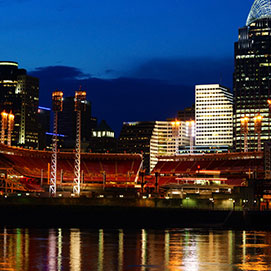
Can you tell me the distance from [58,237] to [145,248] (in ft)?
54.1

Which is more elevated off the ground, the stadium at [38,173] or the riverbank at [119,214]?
the stadium at [38,173]

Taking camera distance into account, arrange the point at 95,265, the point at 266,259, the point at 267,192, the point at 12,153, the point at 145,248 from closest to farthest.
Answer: the point at 95,265 → the point at 266,259 → the point at 145,248 → the point at 267,192 → the point at 12,153

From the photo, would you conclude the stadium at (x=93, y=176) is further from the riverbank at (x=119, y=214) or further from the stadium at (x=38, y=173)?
the riverbank at (x=119, y=214)

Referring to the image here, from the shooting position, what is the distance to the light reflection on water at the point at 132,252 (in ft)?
163

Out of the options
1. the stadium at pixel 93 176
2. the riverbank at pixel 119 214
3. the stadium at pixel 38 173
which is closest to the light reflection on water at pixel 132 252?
the riverbank at pixel 119 214

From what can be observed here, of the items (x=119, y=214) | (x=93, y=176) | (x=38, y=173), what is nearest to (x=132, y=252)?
(x=119, y=214)

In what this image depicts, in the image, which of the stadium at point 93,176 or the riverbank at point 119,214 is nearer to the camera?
the riverbank at point 119,214

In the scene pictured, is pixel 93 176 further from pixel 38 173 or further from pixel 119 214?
pixel 119 214

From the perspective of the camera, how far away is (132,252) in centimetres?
5950

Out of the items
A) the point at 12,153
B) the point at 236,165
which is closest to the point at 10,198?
the point at 12,153

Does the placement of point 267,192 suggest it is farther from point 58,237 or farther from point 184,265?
point 184,265

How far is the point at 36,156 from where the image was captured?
19488cm

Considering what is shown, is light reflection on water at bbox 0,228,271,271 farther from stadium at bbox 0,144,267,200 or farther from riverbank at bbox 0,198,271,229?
stadium at bbox 0,144,267,200

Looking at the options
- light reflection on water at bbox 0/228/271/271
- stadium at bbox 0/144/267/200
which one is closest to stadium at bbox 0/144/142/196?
stadium at bbox 0/144/267/200
